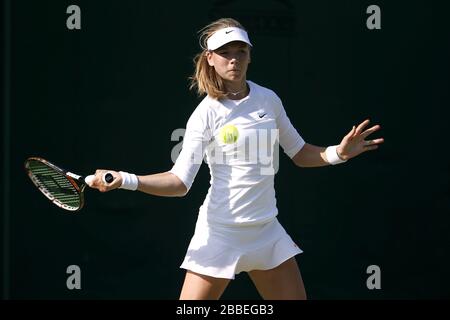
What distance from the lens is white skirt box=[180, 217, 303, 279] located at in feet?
12.7

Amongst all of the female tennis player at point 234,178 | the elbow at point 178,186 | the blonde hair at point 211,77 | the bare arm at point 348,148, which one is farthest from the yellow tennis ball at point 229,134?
the bare arm at point 348,148

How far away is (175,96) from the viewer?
504cm

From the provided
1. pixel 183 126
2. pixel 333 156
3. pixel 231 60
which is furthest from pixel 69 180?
pixel 183 126

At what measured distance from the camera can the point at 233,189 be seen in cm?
390

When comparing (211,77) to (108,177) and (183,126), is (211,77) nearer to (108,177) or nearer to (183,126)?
(108,177)

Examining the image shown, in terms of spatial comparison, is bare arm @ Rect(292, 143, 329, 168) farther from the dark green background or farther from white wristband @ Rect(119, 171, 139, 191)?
the dark green background

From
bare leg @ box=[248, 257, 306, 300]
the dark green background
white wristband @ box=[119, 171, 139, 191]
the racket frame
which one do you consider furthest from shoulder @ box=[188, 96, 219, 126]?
the dark green background

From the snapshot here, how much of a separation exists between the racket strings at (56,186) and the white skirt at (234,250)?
49 cm

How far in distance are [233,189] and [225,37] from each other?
23.0 inches

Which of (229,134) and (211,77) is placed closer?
(229,134)

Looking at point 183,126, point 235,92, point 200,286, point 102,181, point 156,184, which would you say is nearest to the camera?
point 102,181

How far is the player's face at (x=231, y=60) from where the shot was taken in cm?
392

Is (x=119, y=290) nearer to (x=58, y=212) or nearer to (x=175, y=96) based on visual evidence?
(x=58, y=212)
